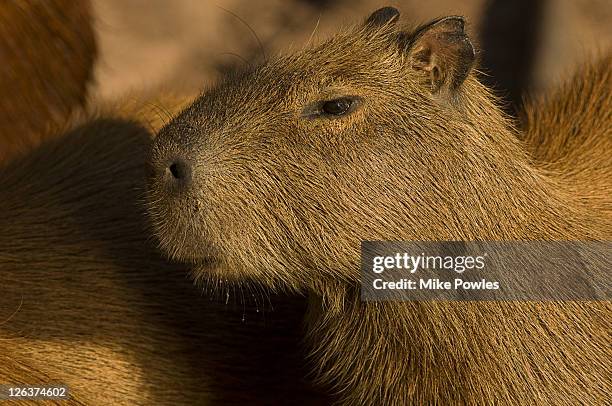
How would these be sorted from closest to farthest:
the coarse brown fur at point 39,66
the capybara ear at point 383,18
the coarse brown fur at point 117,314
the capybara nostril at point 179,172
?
→ 1. the capybara nostril at point 179,172
2. the capybara ear at point 383,18
3. the coarse brown fur at point 117,314
4. the coarse brown fur at point 39,66

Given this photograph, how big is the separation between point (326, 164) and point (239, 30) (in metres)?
2.69

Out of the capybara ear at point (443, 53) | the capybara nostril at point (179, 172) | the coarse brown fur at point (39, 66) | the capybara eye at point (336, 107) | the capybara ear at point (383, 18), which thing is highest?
the coarse brown fur at point (39, 66)

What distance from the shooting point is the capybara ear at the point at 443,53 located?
170 centimetres

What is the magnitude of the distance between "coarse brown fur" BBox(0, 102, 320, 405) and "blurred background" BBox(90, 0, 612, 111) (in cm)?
122

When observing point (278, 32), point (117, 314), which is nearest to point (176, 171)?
point (117, 314)

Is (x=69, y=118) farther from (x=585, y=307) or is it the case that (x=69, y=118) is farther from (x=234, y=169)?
(x=585, y=307)

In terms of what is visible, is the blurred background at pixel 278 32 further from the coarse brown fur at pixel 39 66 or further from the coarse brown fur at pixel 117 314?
the coarse brown fur at pixel 117 314

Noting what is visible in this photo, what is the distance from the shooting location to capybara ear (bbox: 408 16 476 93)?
1.70m

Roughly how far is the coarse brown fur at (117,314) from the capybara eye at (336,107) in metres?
0.53

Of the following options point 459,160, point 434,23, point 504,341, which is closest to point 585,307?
Result: point 504,341

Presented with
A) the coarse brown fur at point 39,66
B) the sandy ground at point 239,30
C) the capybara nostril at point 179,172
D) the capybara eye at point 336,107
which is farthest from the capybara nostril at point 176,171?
the sandy ground at point 239,30

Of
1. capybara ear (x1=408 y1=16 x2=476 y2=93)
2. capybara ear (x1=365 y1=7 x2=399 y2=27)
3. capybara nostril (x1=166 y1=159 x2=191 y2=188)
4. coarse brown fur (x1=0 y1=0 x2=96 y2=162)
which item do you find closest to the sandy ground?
coarse brown fur (x1=0 y1=0 x2=96 y2=162)

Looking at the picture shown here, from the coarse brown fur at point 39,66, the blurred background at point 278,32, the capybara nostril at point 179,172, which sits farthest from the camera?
the blurred background at point 278,32

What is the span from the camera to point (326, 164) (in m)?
1.68
